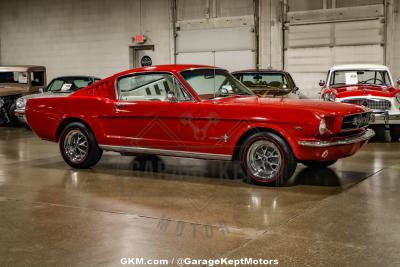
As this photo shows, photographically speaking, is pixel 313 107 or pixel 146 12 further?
pixel 146 12

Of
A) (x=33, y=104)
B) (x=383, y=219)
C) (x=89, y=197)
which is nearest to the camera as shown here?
(x=383, y=219)

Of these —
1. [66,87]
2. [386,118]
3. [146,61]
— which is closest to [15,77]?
[66,87]

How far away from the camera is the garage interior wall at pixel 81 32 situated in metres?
19.0

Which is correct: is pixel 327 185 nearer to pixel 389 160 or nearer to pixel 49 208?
pixel 389 160

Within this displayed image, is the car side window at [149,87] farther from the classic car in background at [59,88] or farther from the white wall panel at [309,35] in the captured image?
the white wall panel at [309,35]

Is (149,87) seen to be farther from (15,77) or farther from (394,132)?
(15,77)

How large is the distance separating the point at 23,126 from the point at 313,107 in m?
11.3

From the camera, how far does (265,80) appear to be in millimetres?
11352

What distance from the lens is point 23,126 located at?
15242mm

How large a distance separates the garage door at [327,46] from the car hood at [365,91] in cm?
461

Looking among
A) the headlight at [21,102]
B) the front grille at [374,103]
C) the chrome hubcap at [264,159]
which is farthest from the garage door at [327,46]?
the chrome hubcap at [264,159]

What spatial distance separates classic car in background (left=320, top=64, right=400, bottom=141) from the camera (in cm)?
1032

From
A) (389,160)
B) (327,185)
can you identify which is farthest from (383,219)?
(389,160)

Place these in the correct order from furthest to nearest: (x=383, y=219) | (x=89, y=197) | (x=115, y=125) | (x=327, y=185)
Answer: (x=115, y=125) → (x=327, y=185) → (x=89, y=197) → (x=383, y=219)
